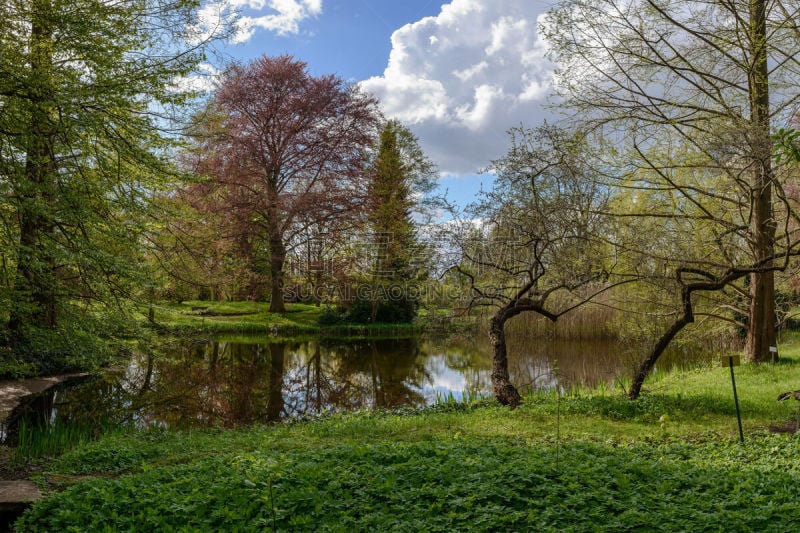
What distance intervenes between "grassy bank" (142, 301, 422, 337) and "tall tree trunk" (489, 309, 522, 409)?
13301 millimetres

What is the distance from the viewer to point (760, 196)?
29.8ft

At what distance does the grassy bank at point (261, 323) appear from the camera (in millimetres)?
21711

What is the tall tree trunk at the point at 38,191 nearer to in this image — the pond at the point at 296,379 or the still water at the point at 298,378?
the pond at the point at 296,379

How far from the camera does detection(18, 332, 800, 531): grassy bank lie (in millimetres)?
3463

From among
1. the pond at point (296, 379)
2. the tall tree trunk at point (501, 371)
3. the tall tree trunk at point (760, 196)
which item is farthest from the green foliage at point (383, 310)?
the tall tree trunk at point (501, 371)

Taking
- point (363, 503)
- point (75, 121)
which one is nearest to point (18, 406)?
point (75, 121)

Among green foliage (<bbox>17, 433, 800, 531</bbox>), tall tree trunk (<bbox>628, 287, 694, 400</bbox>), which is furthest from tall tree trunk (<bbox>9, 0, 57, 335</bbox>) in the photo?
tall tree trunk (<bbox>628, 287, 694, 400</bbox>)

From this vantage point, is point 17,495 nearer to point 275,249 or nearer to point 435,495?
point 435,495

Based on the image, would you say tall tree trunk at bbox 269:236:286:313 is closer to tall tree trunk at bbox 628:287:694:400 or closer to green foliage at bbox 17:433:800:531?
tall tree trunk at bbox 628:287:694:400

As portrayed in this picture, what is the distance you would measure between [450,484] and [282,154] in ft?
76.2

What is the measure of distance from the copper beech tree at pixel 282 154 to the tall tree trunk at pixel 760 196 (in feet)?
58.0

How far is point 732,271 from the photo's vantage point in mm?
7941

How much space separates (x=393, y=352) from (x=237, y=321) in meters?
8.53

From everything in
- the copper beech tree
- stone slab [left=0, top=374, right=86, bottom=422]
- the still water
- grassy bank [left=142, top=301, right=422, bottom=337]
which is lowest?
the still water
